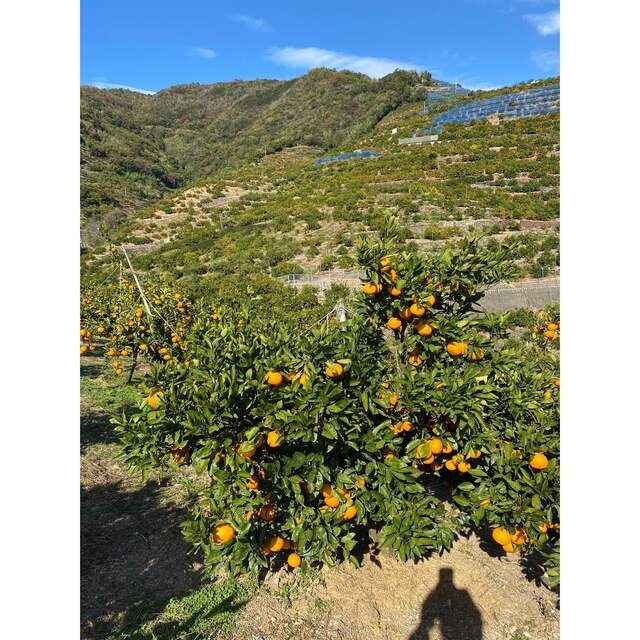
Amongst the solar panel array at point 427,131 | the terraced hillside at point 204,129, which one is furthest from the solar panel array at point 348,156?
the terraced hillside at point 204,129

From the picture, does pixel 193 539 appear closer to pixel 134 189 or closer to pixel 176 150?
pixel 134 189

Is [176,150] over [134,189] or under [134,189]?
over

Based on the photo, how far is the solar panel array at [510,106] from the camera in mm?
26188

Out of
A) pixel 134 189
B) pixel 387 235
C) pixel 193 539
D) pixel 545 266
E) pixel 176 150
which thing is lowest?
pixel 193 539

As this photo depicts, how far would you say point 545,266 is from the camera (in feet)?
38.1

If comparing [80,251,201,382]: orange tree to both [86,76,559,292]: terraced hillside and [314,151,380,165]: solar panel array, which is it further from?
[314,151,380,165]: solar panel array

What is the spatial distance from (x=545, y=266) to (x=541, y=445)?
11.3 metres

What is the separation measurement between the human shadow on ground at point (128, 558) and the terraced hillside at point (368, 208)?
770 centimetres

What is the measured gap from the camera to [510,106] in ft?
90.6

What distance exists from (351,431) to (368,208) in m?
16.2

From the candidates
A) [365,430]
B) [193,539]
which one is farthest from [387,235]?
[193,539]

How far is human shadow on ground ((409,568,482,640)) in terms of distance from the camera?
2332 millimetres

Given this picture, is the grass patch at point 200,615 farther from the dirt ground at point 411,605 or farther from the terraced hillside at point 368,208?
the terraced hillside at point 368,208

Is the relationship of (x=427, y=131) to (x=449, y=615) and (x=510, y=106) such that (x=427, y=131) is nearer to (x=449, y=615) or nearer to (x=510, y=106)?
(x=510, y=106)
